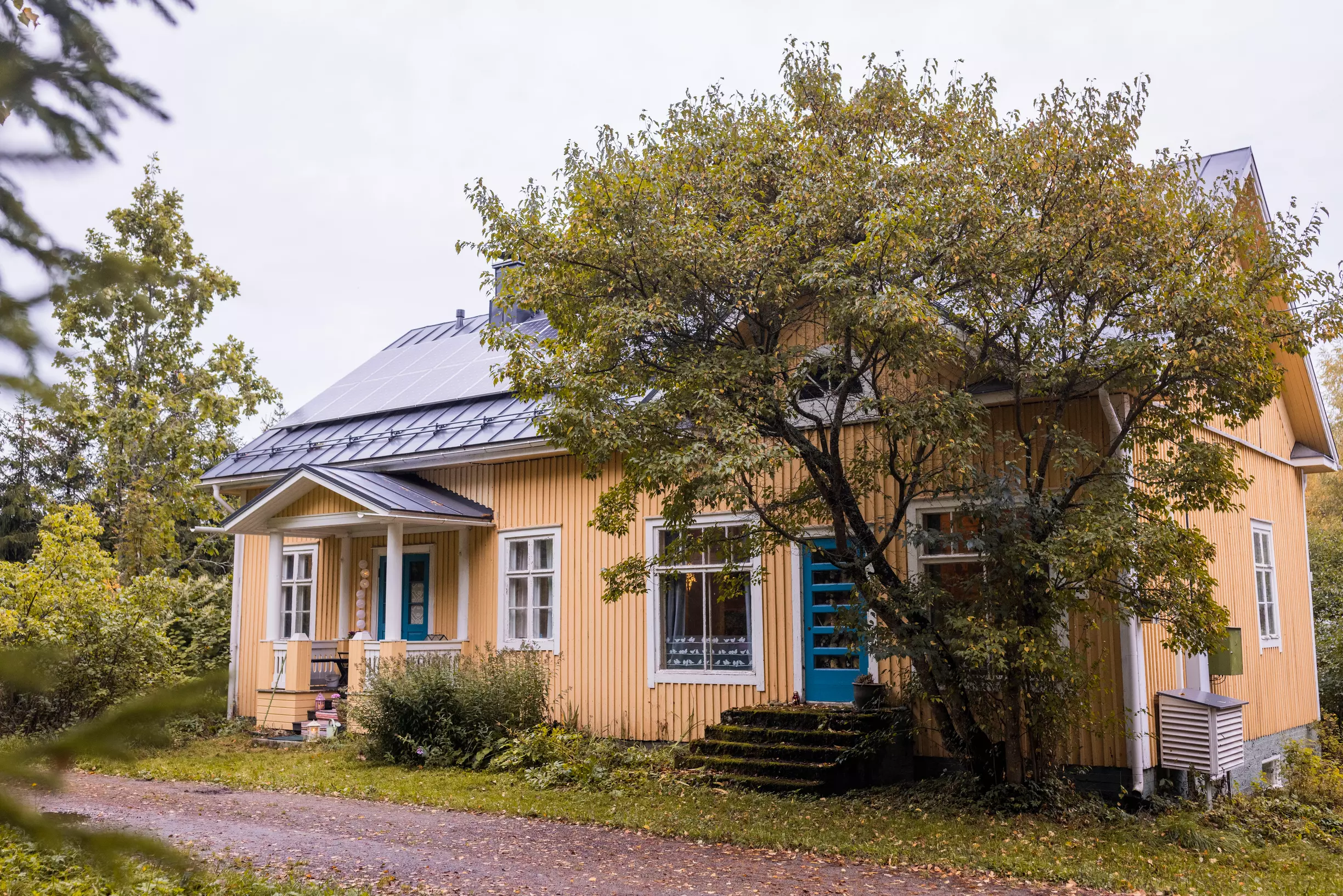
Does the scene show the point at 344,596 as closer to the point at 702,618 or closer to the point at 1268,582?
the point at 702,618

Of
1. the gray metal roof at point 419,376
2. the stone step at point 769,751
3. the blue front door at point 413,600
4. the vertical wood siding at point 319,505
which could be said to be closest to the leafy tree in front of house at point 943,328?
the stone step at point 769,751

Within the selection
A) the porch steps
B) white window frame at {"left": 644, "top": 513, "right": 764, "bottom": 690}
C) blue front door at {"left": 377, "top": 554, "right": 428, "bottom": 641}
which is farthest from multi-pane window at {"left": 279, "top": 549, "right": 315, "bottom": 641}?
the porch steps

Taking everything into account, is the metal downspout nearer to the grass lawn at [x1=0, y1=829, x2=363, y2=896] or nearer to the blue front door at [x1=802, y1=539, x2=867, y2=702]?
the blue front door at [x1=802, y1=539, x2=867, y2=702]

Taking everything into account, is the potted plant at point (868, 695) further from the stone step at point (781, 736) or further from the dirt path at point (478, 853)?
the dirt path at point (478, 853)

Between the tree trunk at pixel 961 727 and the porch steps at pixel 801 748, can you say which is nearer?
the tree trunk at pixel 961 727

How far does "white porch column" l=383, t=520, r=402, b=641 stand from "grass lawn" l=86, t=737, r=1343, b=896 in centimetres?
234

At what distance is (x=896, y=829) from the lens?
29.0 ft

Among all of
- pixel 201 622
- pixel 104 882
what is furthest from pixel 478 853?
pixel 201 622

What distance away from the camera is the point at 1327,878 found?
7.81 meters

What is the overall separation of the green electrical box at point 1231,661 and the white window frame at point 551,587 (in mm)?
7545

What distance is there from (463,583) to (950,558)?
22.5 ft

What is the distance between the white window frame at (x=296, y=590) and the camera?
53.8 feet

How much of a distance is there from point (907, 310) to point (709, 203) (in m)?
2.31

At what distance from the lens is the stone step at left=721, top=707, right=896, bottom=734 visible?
10836 millimetres
